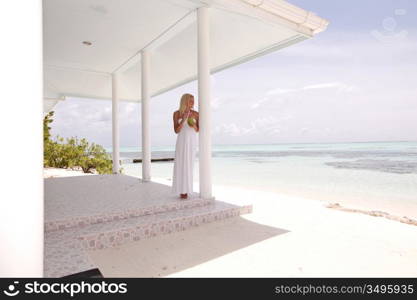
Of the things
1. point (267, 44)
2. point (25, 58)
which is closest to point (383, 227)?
point (267, 44)

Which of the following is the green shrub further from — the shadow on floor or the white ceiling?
the shadow on floor

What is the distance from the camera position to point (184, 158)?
407 cm

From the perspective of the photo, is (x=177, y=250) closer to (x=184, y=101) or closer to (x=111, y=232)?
(x=111, y=232)

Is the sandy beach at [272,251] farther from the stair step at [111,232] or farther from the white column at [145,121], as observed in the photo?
the white column at [145,121]

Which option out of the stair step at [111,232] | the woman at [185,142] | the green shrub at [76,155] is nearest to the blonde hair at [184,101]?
the woman at [185,142]

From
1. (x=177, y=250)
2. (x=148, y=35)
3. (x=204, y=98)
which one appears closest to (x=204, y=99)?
(x=204, y=98)

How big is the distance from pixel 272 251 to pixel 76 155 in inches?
436

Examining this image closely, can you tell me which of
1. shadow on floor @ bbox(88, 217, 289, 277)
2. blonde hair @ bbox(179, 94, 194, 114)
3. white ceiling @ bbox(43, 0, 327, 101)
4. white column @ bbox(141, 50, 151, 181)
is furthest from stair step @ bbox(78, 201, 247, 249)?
white ceiling @ bbox(43, 0, 327, 101)

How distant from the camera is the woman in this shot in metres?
4.07

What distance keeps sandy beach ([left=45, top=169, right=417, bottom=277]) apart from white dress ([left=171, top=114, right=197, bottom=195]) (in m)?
0.87

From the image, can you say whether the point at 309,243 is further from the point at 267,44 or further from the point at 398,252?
the point at 267,44

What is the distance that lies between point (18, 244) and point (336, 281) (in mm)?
2367

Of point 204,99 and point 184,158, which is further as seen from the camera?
point 204,99

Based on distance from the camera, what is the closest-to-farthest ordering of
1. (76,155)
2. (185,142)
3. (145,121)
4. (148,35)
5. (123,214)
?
(123,214) → (185,142) → (148,35) → (145,121) → (76,155)
